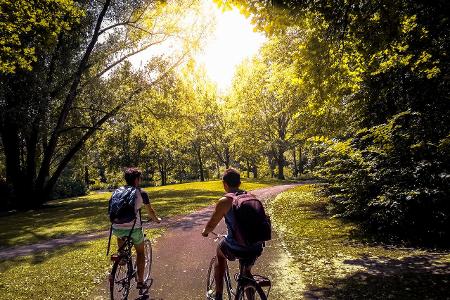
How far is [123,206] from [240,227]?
8.31ft

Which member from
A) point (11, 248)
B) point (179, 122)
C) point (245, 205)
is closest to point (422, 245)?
point (245, 205)

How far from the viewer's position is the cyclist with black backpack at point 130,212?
6.40 m

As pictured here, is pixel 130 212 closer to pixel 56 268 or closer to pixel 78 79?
pixel 56 268

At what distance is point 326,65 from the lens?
9312 millimetres

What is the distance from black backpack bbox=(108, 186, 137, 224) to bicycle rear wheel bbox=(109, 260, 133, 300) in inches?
30.1

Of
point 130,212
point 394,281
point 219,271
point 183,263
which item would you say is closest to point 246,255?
point 219,271

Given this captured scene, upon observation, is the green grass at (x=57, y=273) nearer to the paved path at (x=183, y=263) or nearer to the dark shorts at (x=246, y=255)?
the paved path at (x=183, y=263)

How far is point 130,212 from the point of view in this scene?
6465 mm

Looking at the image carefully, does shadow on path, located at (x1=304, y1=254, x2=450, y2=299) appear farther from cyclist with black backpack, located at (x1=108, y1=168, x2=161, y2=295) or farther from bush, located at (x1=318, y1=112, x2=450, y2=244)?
cyclist with black backpack, located at (x1=108, y1=168, x2=161, y2=295)

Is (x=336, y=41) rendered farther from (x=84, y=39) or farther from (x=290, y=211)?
(x=84, y=39)

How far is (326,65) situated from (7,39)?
1203 centimetres

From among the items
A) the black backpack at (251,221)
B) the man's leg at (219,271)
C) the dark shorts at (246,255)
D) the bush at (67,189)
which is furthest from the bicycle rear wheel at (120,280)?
the bush at (67,189)

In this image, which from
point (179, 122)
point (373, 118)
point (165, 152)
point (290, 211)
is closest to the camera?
point (373, 118)

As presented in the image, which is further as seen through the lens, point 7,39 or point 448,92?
point 7,39
